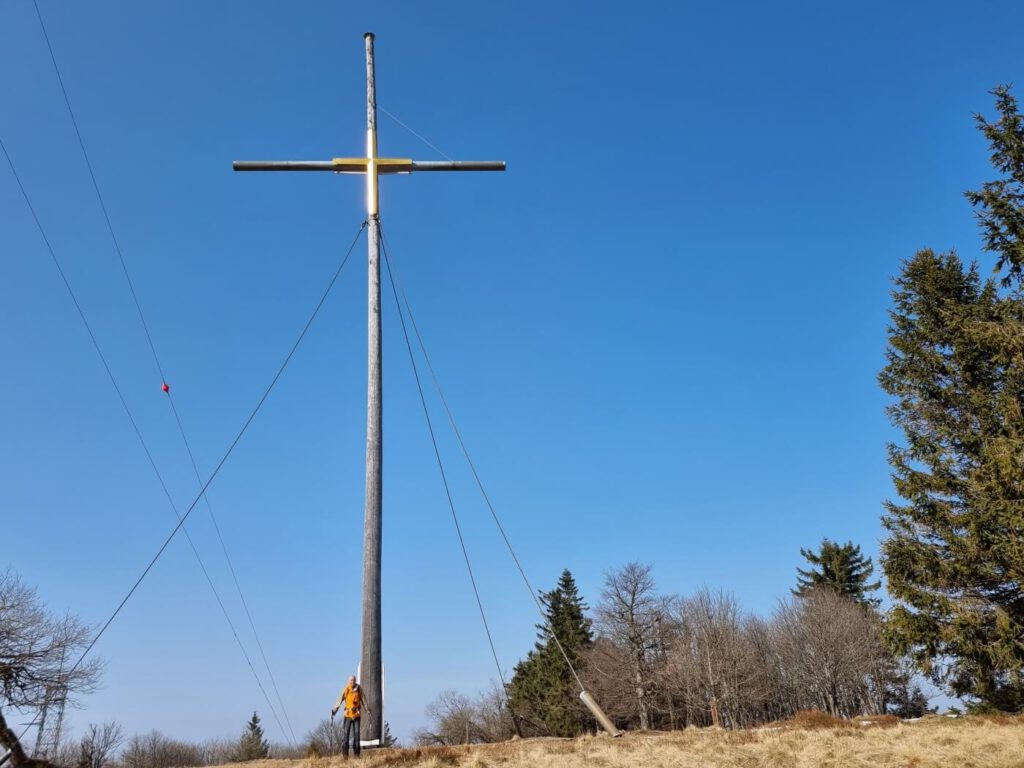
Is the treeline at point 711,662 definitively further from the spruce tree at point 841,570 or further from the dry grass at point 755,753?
the dry grass at point 755,753

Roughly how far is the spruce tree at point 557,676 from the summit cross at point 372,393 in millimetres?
52308

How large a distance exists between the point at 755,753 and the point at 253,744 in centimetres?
8004

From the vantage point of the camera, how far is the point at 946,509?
851 inches

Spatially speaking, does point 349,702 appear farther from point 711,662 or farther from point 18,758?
point 711,662

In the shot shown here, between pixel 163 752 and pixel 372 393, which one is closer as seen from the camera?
pixel 372 393

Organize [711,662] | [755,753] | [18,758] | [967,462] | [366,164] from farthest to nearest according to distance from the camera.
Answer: [711,662], [967,462], [18,758], [366,164], [755,753]

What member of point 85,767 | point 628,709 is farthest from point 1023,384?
point 628,709

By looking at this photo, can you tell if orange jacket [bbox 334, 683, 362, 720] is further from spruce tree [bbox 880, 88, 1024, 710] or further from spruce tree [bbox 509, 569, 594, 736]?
spruce tree [bbox 509, 569, 594, 736]

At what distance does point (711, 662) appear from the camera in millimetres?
59156

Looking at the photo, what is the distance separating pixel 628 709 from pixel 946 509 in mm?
42826

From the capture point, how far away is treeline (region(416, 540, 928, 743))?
2280 inches

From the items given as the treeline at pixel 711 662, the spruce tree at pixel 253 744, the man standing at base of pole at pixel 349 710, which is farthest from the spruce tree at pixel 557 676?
the man standing at base of pole at pixel 349 710

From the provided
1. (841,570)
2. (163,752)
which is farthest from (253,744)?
(841,570)

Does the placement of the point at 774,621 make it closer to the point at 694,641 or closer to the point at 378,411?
the point at 694,641
